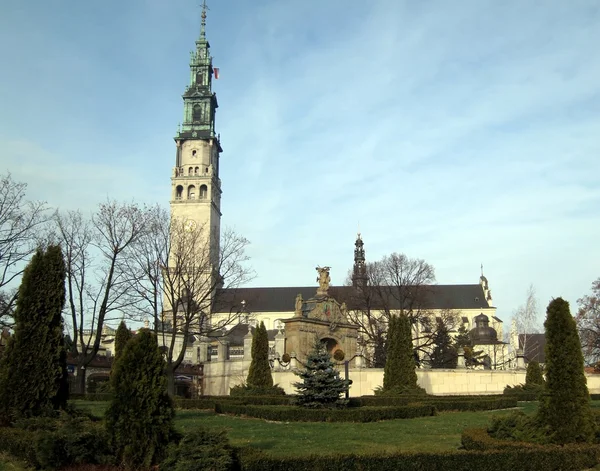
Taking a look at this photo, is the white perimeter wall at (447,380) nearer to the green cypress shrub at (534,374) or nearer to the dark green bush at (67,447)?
the green cypress shrub at (534,374)

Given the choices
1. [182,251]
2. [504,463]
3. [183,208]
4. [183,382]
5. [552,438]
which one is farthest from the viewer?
[183,208]

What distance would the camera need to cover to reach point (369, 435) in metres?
15.4

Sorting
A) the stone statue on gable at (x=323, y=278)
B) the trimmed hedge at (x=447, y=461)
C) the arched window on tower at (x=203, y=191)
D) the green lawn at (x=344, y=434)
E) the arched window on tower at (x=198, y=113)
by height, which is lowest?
the green lawn at (x=344, y=434)

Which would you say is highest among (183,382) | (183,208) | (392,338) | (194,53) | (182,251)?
(194,53)

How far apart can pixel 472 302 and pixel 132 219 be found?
75.7m

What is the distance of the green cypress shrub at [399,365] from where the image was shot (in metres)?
31.3

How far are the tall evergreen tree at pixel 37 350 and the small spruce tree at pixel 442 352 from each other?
42.2 metres

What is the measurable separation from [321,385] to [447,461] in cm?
1123

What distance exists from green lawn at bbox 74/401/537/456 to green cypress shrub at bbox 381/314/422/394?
954 centimetres

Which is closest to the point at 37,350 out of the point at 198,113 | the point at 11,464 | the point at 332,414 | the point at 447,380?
the point at 11,464

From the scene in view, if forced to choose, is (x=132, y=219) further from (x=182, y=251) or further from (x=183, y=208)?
(x=183, y=208)

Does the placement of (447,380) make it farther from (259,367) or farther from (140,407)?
(140,407)

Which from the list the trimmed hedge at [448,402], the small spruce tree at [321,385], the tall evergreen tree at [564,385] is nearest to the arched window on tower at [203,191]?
the trimmed hedge at [448,402]

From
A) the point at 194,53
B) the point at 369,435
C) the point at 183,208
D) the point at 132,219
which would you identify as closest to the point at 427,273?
the point at 132,219
